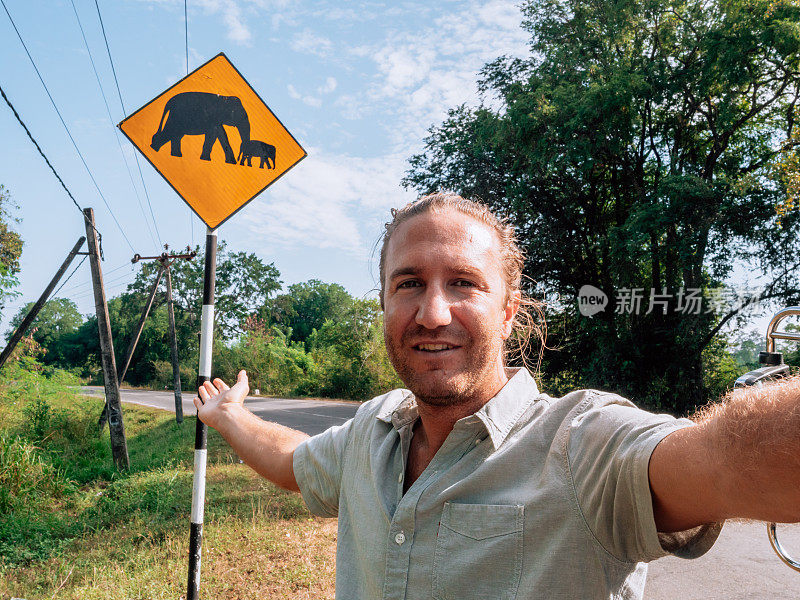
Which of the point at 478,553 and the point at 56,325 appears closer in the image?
the point at 478,553

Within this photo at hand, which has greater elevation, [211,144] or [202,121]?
[202,121]

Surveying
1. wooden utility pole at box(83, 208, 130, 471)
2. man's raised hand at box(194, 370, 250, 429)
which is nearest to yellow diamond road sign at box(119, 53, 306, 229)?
→ man's raised hand at box(194, 370, 250, 429)

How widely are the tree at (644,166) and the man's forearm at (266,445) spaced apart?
13104 mm

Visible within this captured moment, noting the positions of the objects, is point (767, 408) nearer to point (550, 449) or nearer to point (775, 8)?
point (550, 449)

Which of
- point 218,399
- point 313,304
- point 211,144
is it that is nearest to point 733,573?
point 218,399

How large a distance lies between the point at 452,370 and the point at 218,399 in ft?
5.02

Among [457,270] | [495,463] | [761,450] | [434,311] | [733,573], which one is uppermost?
[457,270]

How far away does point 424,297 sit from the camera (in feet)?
5.01

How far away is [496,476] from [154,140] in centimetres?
344

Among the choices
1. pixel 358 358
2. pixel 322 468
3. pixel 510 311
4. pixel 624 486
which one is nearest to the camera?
pixel 624 486

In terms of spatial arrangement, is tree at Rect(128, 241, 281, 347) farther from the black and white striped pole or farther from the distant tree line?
the black and white striped pole

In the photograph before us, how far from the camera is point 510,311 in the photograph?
169 centimetres

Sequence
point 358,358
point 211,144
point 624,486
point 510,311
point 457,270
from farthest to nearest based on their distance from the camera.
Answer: point 358,358 < point 211,144 < point 510,311 < point 457,270 < point 624,486

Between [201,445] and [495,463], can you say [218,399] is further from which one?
[495,463]
